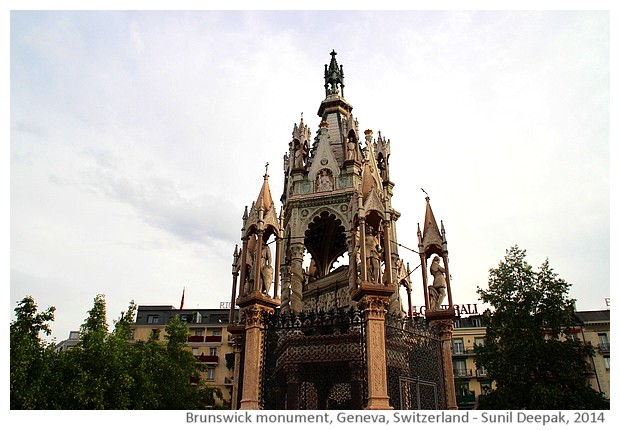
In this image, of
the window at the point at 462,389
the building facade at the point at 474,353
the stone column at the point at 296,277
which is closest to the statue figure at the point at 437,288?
the stone column at the point at 296,277

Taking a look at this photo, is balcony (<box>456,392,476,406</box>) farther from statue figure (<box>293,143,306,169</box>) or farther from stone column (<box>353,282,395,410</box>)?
stone column (<box>353,282,395,410</box>)

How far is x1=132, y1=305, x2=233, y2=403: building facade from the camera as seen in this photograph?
55594 mm

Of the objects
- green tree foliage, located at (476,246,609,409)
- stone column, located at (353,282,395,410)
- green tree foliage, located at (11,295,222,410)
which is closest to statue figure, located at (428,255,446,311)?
stone column, located at (353,282,395,410)

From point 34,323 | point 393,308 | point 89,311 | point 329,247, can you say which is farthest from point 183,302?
point 393,308

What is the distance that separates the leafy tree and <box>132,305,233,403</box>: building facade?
31052mm

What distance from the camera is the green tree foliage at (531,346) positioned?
23469 mm

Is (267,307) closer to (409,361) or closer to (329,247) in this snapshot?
(409,361)

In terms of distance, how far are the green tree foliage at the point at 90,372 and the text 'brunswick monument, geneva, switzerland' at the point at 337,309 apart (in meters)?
10.9

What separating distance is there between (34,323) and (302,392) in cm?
1632

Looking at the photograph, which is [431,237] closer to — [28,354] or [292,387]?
[292,387]

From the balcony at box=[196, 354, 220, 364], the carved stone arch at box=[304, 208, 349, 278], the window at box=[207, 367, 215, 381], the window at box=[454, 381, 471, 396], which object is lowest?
the window at box=[454, 381, 471, 396]

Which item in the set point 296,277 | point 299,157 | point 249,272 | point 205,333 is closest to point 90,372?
point 296,277

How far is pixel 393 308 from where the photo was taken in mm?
18672

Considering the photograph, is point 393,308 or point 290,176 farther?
point 290,176
